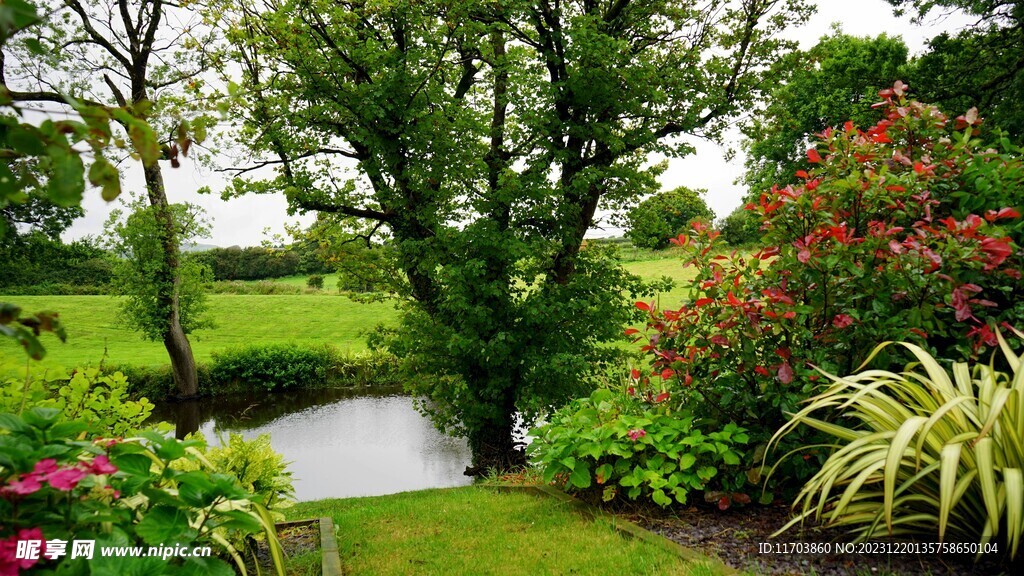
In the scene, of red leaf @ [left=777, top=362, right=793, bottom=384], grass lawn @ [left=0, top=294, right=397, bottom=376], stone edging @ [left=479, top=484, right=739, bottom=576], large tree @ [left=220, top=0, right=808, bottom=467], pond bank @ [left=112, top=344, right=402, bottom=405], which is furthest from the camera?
grass lawn @ [left=0, top=294, right=397, bottom=376]

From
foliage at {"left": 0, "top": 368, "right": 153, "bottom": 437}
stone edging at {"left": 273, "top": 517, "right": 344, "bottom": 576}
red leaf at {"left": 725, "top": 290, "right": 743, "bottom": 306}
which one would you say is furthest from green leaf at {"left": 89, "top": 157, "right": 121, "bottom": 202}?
red leaf at {"left": 725, "top": 290, "right": 743, "bottom": 306}

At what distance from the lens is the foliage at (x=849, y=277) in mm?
2926

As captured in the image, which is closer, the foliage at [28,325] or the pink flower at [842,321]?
the foliage at [28,325]

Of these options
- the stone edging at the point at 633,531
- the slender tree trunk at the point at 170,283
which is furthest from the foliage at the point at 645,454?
the slender tree trunk at the point at 170,283

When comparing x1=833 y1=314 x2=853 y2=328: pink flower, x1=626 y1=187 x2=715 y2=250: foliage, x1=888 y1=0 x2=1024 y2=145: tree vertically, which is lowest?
x1=833 y1=314 x2=853 y2=328: pink flower

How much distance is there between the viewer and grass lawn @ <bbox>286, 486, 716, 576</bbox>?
2941 millimetres

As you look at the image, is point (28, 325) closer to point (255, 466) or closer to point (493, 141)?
point (255, 466)

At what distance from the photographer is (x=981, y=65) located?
37.0 feet

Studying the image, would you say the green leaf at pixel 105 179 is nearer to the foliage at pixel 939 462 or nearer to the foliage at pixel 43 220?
the foliage at pixel 939 462

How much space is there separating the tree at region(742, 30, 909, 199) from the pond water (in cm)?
954

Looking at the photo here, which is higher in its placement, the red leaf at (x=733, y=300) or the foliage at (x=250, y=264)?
the foliage at (x=250, y=264)

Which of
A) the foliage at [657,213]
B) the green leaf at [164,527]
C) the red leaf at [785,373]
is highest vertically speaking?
the foliage at [657,213]

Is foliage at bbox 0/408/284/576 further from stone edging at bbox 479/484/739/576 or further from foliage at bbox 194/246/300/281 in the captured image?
foliage at bbox 194/246/300/281

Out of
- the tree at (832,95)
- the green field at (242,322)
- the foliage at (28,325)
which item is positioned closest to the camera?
the foliage at (28,325)
